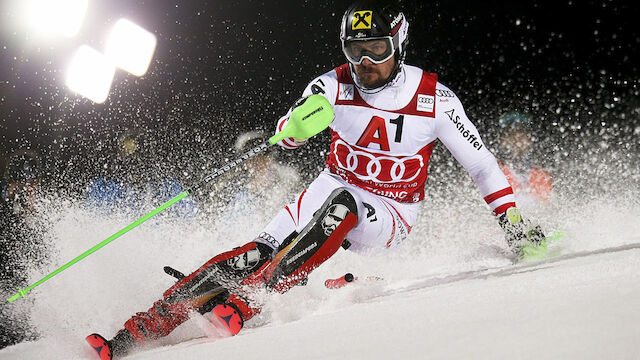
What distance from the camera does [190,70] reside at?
8.12 meters

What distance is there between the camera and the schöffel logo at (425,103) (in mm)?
3035

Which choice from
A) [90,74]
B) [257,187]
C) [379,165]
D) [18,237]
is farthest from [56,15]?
[379,165]

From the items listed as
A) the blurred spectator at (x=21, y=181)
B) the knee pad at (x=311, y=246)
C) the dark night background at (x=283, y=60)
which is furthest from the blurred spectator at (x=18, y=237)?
the knee pad at (x=311, y=246)

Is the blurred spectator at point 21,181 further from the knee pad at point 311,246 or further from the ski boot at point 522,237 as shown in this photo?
the ski boot at point 522,237

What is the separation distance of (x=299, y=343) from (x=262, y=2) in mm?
7555

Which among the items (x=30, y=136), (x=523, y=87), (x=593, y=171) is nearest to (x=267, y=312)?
(x=593, y=171)

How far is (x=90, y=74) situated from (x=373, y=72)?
19.2 feet

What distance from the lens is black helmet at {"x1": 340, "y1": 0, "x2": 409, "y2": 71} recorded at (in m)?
2.92

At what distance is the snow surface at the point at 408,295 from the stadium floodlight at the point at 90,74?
3.13m

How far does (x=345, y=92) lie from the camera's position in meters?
3.11

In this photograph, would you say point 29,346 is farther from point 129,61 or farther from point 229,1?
point 229,1

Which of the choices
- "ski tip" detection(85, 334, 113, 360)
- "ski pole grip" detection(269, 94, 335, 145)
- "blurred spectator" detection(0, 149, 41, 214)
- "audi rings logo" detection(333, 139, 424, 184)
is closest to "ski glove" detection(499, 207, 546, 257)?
"audi rings logo" detection(333, 139, 424, 184)

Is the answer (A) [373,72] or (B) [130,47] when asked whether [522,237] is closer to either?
(A) [373,72]

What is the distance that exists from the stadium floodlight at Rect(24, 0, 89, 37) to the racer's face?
5.64 m
